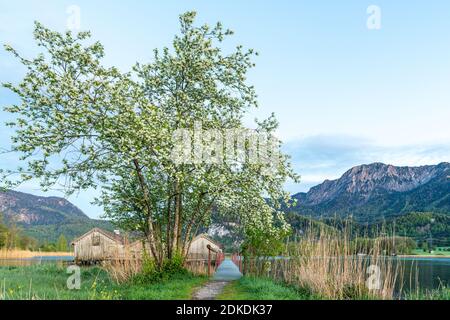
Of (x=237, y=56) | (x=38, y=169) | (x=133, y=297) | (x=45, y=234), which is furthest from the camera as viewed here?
(x=45, y=234)

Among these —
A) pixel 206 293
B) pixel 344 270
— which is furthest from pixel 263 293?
pixel 344 270

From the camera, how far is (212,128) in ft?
62.7

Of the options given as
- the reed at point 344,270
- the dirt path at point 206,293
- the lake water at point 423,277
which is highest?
the reed at point 344,270

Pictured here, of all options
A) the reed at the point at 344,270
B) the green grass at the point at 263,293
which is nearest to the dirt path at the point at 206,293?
the green grass at the point at 263,293

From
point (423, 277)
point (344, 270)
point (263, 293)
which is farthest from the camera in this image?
point (423, 277)

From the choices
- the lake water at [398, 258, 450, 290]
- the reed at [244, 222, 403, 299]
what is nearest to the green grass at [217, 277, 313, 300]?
the reed at [244, 222, 403, 299]

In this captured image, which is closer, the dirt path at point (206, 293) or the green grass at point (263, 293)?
the green grass at point (263, 293)

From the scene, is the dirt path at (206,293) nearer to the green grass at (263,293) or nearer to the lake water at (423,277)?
the green grass at (263,293)

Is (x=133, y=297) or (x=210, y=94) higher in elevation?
(x=210, y=94)

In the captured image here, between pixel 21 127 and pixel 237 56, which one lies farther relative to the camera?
pixel 237 56

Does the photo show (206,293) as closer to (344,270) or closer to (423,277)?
(344,270)
